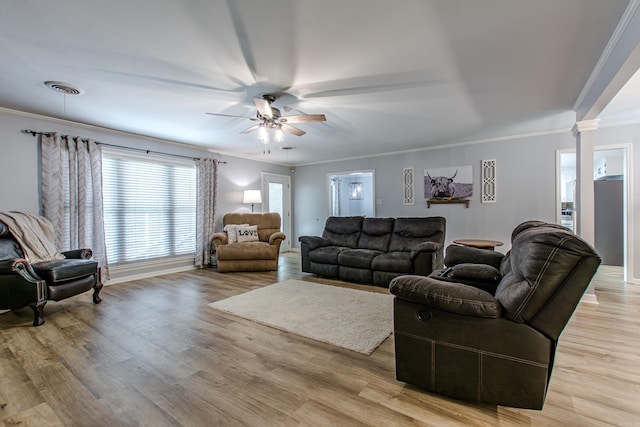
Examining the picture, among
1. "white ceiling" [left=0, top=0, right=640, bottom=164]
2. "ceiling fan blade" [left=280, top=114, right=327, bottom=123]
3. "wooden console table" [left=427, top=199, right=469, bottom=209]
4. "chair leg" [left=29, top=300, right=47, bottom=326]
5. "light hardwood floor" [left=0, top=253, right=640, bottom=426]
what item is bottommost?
"light hardwood floor" [left=0, top=253, right=640, bottom=426]

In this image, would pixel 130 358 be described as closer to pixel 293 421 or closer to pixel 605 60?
pixel 293 421

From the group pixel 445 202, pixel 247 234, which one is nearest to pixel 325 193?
pixel 247 234

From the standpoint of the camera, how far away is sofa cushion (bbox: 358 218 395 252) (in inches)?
186

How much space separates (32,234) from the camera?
3.24 m

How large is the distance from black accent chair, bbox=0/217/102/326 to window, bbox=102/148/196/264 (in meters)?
1.22

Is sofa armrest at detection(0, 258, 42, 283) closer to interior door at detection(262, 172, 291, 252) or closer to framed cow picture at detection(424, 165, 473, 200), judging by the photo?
interior door at detection(262, 172, 291, 252)

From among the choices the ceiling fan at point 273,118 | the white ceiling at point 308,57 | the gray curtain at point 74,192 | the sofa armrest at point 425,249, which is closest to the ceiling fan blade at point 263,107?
the ceiling fan at point 273,118

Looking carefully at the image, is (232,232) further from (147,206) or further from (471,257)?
(471,257)

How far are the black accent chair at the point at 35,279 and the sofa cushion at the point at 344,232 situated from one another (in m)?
3.54

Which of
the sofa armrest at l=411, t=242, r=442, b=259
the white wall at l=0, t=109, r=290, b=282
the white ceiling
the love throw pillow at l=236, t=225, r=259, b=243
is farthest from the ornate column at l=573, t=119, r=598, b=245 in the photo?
the white wall at l=0, t=109, r=290, b=282

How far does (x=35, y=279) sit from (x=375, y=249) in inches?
169

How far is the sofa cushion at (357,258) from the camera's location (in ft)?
13.8

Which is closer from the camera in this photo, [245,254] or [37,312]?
[37,312]

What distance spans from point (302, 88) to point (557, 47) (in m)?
2.10
